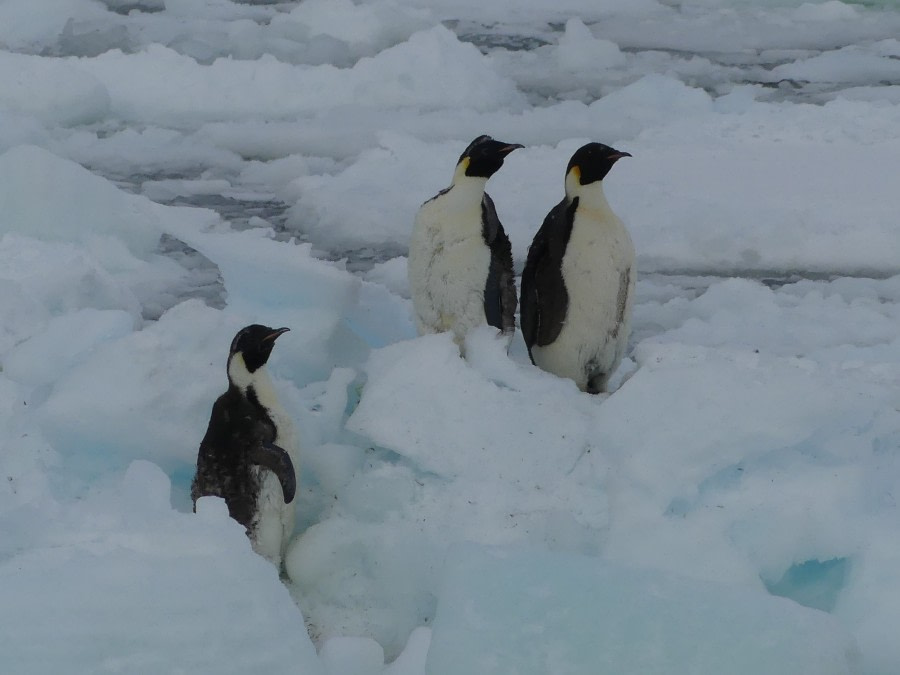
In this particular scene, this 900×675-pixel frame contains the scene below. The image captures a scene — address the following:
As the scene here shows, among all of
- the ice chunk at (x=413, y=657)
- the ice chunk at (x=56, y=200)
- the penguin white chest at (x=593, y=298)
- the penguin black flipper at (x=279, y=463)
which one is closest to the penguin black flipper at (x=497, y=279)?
the penguin white chest at (x=593, y=298)

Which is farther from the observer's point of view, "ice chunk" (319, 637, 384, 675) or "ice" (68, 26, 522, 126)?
"ice" (68, 26, 522, 126)

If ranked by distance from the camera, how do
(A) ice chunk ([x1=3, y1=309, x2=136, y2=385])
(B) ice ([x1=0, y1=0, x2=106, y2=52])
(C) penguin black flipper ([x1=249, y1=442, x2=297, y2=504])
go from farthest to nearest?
1. (B) ice ([x1=0, y1=0, x2=106, y2=52])
2. (A) ice chunk ([x1=3, y1=309, x2=136, y2=385])
3. (C) penguin black flipper ([x1=249, y1=442, x2=297, y2=504])

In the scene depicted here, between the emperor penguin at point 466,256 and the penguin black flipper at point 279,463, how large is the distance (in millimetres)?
759

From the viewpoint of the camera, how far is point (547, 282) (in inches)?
114

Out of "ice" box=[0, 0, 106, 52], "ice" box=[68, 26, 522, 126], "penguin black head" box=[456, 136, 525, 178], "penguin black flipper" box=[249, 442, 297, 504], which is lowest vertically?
"ice" box=[0, 0, 106, 52]

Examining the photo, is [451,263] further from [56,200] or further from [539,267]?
[56,200]

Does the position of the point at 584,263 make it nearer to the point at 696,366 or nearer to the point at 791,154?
the point at 696,366

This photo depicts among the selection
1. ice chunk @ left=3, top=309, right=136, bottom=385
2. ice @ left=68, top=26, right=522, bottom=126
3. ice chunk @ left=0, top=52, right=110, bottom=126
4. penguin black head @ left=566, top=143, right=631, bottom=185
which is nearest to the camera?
ice chunk @ left=3, top=309, right=136, bottom=385

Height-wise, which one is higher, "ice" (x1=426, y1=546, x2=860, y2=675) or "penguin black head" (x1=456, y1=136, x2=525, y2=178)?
"penguin black head" (x1=456, y1=136, x2=525, y2=178)

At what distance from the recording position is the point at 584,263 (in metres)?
2.87

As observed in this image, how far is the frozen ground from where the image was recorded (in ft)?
5.84

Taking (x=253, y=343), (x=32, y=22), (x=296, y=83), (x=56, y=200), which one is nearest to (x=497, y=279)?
(x=253, y=343)

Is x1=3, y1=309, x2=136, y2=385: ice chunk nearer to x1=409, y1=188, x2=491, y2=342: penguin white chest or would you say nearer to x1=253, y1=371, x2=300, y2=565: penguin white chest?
x1=253, y1=371, x2=300, y2=565: penguin white chest

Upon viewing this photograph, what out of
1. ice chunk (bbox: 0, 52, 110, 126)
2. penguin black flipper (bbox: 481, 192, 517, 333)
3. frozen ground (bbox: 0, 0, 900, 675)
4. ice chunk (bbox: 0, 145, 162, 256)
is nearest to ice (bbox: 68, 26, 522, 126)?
ice chunk (bbox: 0, 52, 110, 126)
